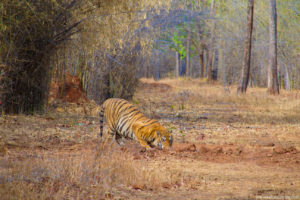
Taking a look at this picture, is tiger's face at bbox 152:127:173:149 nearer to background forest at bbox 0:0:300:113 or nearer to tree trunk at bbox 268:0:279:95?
background forest at bbox 0:0:300:113

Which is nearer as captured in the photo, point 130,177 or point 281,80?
point 130,177

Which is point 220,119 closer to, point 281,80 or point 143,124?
point 143,124

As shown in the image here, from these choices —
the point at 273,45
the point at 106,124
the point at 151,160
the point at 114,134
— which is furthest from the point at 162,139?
the point at 273,45

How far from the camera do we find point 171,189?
445 cm

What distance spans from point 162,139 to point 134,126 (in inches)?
21.9

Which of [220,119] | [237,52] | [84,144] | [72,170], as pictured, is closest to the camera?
[72,170]

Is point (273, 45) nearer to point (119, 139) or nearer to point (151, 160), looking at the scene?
point (119, 139)

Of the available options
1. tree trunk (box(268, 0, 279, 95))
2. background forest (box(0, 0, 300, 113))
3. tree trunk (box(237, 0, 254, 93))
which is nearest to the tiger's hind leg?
background forest (box(0, 0, 300, 113))

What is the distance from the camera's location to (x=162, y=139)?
20.3 feet

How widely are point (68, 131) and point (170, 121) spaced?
2.95m

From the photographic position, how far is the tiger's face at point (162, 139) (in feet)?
20.2

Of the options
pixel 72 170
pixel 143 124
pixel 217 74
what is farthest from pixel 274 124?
pixel 217 74

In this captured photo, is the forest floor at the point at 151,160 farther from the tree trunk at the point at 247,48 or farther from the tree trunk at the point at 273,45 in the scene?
the tree trunk at the point at 273,45

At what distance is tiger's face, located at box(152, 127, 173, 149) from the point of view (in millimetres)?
6155
